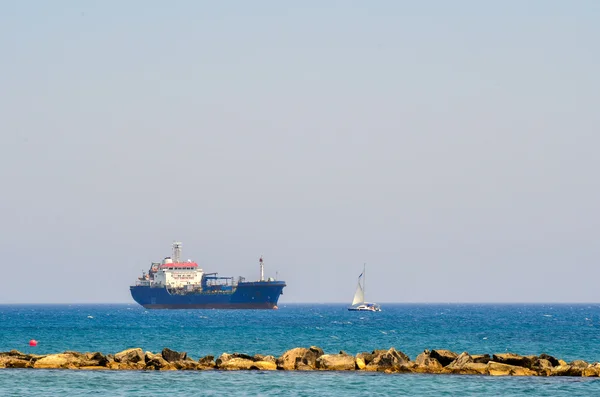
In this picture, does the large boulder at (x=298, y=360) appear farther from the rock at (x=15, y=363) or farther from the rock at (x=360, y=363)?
the rock at (x=15, y=363)

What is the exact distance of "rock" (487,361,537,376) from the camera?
48.2 meters

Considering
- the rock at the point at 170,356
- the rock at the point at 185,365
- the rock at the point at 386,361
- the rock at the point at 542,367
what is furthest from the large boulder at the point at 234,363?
the rock at the point at 542,367

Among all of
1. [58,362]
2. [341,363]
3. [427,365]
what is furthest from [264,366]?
[58,362]

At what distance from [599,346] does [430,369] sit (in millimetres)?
33656

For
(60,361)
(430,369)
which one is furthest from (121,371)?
(430,369)

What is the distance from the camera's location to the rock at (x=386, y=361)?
49.9 m

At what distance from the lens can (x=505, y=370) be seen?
4847 cm

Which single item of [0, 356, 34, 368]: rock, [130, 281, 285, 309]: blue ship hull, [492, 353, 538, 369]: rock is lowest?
[0, 356, 34, 368]: rock

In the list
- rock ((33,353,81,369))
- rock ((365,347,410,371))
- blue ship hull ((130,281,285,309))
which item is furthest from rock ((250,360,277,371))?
blue ship hull ((130,281,285,309))

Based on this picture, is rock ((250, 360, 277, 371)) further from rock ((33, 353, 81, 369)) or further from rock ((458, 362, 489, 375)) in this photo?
rock ((458, 362, 489, 375))

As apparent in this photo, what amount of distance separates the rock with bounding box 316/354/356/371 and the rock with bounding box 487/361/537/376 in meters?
6.97

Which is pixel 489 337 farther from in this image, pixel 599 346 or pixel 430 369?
pixel 430 369

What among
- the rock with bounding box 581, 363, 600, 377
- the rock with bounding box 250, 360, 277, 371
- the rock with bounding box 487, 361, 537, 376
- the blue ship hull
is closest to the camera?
the rock with bounding box 581, 363, 600, 377

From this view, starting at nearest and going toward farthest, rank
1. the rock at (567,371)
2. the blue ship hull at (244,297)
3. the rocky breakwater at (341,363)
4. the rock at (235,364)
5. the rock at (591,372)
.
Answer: the rock at (591,372) < the rock at (567,371) < the rocky breakwater at (341,363) < the rock at (235,364) < the blue ship hull at (244,297)
